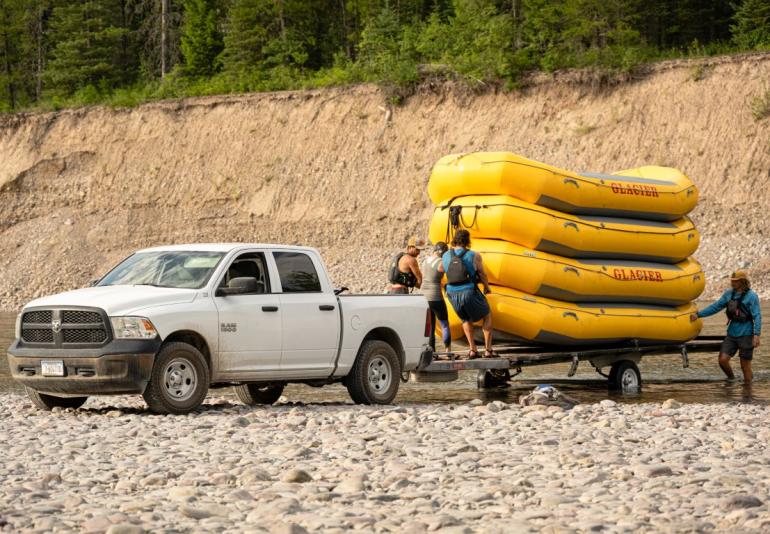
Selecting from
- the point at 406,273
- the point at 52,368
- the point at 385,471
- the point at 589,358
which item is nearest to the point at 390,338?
the point at 406,273

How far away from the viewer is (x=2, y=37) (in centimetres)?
6644

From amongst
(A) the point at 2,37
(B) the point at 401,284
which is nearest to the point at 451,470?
(B) the point at 401,284

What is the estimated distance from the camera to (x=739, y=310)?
17.6m

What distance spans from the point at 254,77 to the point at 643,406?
4582cm

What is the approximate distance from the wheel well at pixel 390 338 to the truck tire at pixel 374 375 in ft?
0.30

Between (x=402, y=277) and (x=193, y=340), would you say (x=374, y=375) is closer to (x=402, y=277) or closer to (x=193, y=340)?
(x=193, y=340)

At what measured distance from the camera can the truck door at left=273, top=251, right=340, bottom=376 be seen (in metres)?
13.3

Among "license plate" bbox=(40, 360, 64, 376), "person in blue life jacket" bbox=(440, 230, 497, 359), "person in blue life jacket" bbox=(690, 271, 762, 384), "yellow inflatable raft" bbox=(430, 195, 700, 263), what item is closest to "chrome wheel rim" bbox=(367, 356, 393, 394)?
"person in blue life jacket" bbox=(440, 230, 497, 359)

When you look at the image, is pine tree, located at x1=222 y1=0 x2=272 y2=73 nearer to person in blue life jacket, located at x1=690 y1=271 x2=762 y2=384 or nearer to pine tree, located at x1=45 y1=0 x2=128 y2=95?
pine tree, located at x1=45 y1=0 x2=128 y2=95

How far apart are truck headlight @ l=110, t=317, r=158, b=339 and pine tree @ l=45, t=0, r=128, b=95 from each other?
169ft

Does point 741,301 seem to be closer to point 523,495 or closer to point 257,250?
point 257,250

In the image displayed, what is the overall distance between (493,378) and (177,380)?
20.5 ft

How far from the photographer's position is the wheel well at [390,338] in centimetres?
1434

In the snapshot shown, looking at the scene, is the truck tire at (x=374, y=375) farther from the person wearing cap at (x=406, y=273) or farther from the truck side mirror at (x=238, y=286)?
the person wearing cap at (x=406, y=273)
